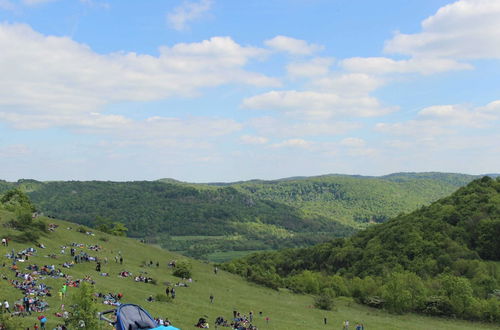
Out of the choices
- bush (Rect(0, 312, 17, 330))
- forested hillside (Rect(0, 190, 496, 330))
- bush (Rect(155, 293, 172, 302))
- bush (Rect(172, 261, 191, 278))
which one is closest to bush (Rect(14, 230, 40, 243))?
forested hillside (Rect(0, 190, 496, 330))

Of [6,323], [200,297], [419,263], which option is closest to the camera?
[6,323]

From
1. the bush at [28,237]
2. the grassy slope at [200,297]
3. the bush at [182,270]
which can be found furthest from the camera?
the bush at [182,270]

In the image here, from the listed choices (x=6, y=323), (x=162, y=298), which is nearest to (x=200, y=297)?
(x=162, y=298)

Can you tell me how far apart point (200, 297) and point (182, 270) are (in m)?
16.3

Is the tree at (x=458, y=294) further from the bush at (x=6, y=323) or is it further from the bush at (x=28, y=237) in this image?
the bush at (x=6, y=323)

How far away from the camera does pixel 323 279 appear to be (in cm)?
11512

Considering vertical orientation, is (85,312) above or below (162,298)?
above

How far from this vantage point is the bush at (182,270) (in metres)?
82.0

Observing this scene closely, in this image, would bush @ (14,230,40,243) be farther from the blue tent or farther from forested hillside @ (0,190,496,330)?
the blue tent

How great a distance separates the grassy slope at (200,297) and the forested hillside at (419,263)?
5.39m

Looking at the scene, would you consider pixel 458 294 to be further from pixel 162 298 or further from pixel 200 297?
pixel 162 298

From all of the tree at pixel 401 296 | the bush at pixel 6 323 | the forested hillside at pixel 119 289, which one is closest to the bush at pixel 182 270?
the forested hillside at pixel 119 289

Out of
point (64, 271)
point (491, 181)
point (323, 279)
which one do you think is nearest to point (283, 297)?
point (323, 279)

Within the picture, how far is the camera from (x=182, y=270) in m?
82.6
